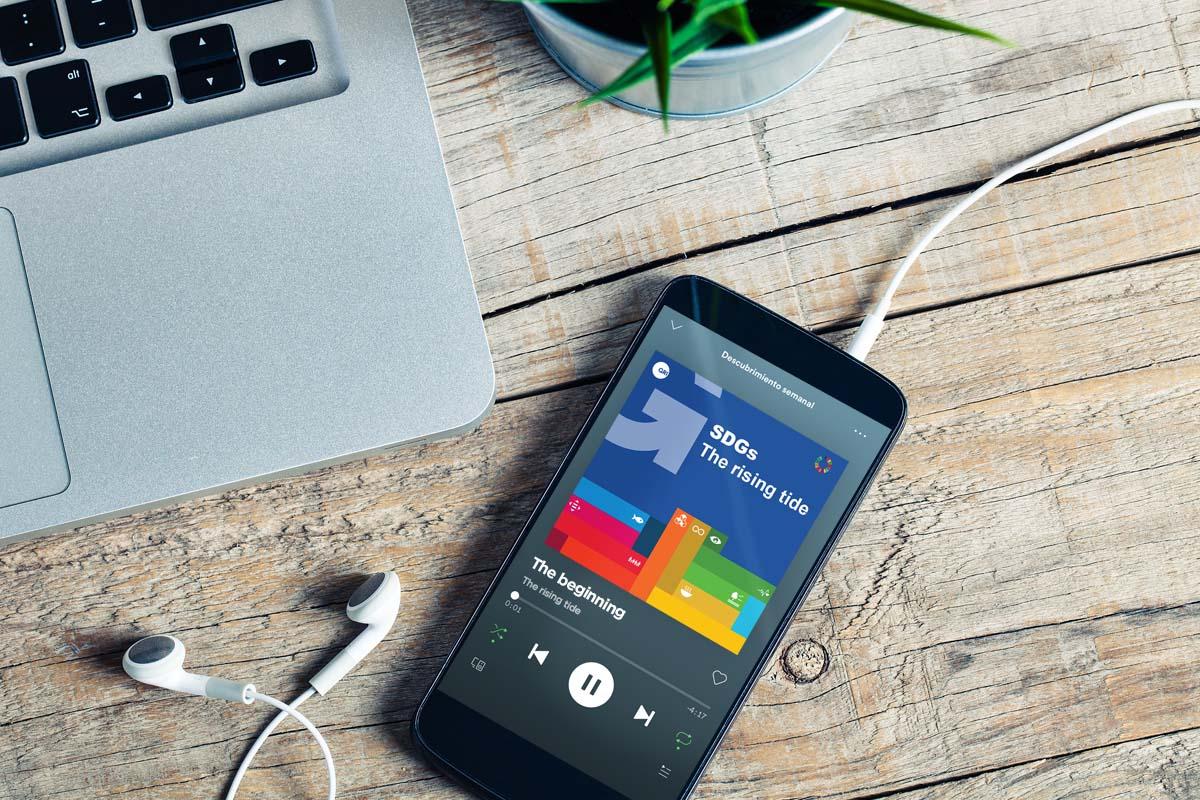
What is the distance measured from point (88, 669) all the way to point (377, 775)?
175mm

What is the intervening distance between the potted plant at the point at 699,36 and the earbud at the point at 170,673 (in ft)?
1.20

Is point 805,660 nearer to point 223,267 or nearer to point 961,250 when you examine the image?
point 961,250

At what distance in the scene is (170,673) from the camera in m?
0.50

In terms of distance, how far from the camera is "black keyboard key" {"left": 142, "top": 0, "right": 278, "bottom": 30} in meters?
0.45

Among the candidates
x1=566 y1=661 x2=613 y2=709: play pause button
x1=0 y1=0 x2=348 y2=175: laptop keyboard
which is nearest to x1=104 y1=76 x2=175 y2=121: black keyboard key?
x1=0 y1=0 x2=348 y2=175: laptop keyboard

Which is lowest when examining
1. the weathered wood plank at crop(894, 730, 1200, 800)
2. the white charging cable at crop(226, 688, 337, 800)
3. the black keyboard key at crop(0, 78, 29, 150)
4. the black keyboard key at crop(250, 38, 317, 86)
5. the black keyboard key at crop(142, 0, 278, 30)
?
the weathered wood plank at crop(894, 730, 1200, 800)

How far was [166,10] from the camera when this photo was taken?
1.49 ft

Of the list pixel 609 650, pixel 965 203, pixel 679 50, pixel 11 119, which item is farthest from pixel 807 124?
pixel 11 119

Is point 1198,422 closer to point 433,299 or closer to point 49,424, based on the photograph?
point 433,299

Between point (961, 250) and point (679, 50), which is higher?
point (679, 50)

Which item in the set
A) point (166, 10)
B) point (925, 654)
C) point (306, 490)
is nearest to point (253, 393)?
point (306, 490)

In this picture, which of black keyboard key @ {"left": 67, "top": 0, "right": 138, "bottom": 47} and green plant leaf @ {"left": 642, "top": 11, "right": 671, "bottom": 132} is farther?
black keyboard key @ {"left": 67, "top": 0, "right": 138, "bottom": 47}

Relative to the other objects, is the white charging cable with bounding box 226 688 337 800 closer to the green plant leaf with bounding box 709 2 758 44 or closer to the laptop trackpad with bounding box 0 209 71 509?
the laptop trackpad with bounding box 0 209 71 509

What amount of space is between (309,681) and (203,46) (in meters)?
0.34
